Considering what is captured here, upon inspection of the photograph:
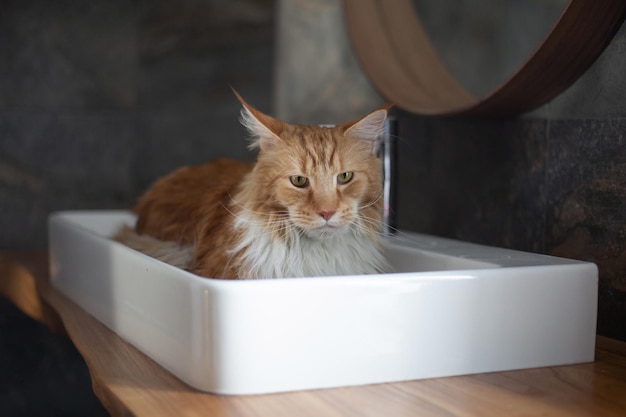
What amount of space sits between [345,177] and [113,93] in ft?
5.59

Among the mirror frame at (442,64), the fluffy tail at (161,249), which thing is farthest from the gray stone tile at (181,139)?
the fluffy tail at (161,249)

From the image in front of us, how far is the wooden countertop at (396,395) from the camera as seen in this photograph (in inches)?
41.1

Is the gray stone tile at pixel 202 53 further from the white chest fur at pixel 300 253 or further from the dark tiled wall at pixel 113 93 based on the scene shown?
the white chest fur at pixel 300 253

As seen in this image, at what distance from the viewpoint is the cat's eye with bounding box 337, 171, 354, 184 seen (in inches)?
53.8

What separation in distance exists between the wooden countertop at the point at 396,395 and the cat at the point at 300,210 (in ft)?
0.70

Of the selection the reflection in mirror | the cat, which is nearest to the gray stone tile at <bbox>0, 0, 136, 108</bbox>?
the reflection in mirror

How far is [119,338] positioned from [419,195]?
0.85 m

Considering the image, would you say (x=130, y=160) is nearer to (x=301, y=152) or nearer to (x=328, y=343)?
(x=301, y=152)

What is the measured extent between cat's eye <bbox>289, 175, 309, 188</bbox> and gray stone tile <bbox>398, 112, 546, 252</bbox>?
0.50 metres

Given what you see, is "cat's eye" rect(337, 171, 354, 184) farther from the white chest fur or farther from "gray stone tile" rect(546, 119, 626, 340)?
"gray stone tile" rect(546, 119, 626, 340)

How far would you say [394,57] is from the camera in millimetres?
2062

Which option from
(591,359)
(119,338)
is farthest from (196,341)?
(591,359)

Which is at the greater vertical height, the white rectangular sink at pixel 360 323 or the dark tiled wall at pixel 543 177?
the dark tiled wall at pixel 543 177

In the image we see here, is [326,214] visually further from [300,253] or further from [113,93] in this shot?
[113,93]
